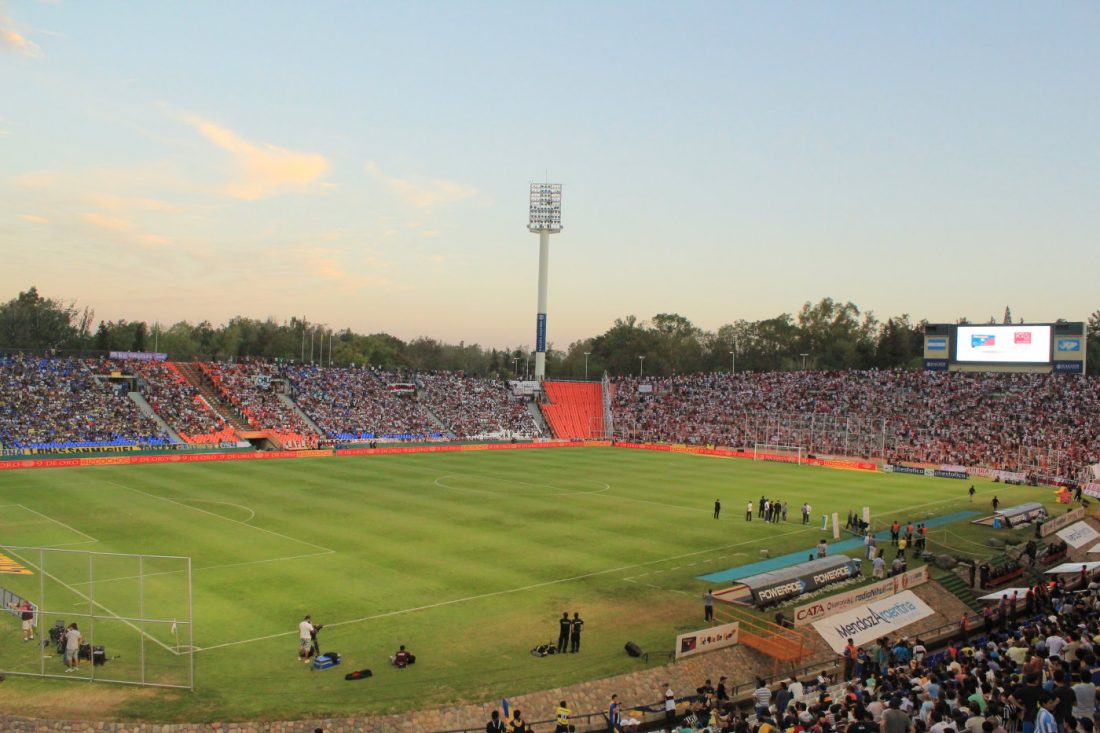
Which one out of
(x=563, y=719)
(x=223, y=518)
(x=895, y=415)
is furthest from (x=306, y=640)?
(x=895, y=415)

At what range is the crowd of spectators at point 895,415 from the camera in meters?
70.3

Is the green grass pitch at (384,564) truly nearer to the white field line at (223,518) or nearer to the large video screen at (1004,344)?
the white field line at (223,518)

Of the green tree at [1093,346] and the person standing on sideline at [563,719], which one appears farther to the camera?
the green tree at [1093,346]

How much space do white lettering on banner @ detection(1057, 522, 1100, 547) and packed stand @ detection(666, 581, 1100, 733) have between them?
17698mm

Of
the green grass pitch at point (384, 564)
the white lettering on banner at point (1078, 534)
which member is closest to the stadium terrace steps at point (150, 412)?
the green grass pitch at point (384, 564)

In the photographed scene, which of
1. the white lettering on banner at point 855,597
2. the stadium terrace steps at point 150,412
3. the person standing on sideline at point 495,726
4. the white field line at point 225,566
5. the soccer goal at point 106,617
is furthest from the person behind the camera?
the stadium terrace steps at point 150,412

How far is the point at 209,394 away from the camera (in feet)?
257

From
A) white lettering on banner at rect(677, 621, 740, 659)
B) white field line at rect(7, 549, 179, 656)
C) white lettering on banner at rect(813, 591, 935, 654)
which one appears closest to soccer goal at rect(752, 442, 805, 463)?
white lettering on banner at rect(813, 591, 935, 654)

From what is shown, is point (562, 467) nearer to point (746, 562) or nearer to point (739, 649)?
point (746, 562)

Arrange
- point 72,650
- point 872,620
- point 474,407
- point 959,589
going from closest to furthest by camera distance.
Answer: point 72,650 < point 872,620 < point 959,589 < point 474,407

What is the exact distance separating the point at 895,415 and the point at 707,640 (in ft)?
219

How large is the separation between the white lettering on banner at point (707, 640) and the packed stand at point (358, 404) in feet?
201

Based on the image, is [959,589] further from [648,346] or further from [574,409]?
[648,346]

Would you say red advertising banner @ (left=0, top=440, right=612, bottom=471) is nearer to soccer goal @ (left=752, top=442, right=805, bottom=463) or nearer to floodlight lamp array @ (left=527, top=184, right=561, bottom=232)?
soccer goal @ (left=752, top=442, right=805, bottom=463)
